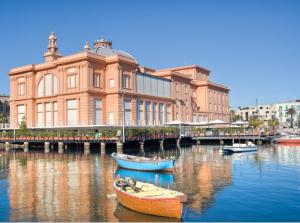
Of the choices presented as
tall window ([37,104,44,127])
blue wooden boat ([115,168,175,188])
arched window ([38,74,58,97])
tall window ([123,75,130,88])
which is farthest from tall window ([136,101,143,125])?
blue wooden boat ([115,168,175,188])

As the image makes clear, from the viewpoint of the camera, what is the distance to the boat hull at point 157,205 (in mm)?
19030

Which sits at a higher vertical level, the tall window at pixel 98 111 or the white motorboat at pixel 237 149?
the tall window at pixel 98 111

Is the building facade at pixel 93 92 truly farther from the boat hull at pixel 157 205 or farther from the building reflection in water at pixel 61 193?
the boat hull at pixel 157 205

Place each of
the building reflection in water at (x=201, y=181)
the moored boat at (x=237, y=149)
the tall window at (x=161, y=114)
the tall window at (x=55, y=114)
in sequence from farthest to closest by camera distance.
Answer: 1. the tall window at (x=161, y=114)
2. the tall window at (x=55, y=114)
3. the moored boat at (x=237, y=149)
4. the building reflection in water at (x=201, y=181)

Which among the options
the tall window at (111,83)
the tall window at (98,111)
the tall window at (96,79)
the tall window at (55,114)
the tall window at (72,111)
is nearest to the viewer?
the tall window at (98,111)

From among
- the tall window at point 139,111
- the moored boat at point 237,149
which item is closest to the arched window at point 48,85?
the tall window at point 139,111

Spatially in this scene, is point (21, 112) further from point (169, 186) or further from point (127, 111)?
point (169, 186)

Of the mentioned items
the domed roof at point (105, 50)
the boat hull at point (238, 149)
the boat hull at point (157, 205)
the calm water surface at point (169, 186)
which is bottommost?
the calm water surface at point (169, 186)

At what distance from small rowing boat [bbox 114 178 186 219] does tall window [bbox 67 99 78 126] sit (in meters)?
59.8

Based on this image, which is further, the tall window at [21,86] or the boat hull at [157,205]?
the tall window at [21,86]

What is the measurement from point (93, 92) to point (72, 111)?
7102 mm

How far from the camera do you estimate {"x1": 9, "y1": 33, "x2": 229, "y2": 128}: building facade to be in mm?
79750

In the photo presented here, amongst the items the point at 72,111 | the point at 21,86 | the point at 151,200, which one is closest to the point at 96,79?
the point at 72,111

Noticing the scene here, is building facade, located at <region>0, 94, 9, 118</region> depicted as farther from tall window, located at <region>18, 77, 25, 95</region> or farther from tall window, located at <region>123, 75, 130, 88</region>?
tall window, located at <region>123, 75, 130, 88</region>
